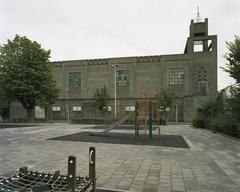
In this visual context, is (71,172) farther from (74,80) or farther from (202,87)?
(74,80)

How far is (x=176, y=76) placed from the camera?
122 ft

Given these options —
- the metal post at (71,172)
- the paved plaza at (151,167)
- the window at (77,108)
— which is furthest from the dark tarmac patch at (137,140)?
the window at (77,108)

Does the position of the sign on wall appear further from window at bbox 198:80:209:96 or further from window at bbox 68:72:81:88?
window at bbox 198:80:209:96

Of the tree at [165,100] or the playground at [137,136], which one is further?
the tree at [165,100]

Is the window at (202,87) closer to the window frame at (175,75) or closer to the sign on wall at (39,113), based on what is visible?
the window frame at (175,75)

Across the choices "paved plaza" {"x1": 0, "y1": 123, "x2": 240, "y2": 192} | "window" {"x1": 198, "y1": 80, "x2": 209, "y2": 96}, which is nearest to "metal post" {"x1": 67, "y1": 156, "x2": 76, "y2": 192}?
"paved plaza" {"x1": 0, "y1": 123, "x2": 240, "y2": 192}

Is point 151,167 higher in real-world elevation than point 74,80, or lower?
lower

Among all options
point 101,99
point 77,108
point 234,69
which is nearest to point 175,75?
point 101,99

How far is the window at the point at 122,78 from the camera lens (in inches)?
1548

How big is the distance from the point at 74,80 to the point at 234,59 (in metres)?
33.1

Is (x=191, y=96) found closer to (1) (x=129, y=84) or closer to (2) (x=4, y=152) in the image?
(1) (x=129, y=84)

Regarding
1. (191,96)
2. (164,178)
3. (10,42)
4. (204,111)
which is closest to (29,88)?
(10,42)

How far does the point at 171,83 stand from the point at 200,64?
5529mm

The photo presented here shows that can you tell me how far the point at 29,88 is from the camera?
2789cm
